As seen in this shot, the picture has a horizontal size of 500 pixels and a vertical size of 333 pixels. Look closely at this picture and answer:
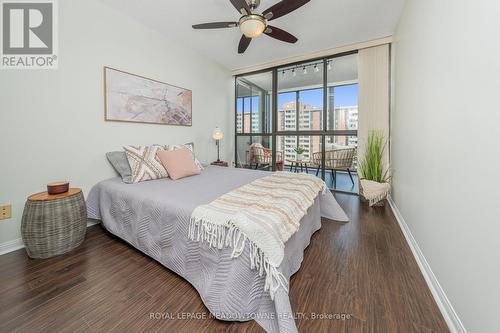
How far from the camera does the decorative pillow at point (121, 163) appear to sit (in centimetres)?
218

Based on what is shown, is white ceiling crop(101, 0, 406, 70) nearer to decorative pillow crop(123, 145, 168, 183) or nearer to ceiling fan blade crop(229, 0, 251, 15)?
ceiling fan blade crop(229, 0, 251, 15)

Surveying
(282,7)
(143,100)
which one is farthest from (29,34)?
(282,7)

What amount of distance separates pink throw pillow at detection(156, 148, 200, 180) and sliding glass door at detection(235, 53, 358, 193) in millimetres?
2186

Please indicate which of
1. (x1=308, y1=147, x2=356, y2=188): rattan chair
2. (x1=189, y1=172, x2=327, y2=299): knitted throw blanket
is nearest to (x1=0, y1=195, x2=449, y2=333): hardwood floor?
(x1=189, y1=172, x2=327, y2=299): knitted throw blanket

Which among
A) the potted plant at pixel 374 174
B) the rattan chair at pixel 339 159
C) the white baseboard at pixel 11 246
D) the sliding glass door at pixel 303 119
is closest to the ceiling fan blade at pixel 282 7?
the sliding glass door at pixel 303 119

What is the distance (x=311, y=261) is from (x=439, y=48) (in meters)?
1.80

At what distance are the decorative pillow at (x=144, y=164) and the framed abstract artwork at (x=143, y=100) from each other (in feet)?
1.74

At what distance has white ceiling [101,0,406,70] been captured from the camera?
2291 millimetres

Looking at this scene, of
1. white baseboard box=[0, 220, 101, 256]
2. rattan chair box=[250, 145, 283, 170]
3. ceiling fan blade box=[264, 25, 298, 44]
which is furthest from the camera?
rattan chair box=[250, 145, 283, 170]

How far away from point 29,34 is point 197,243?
8.35 feet

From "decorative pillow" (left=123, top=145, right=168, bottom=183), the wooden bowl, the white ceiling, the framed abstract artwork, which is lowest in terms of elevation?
the wooden bowl

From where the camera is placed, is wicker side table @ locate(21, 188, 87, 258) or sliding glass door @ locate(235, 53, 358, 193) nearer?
wicker side table @ locate(21, 188, 87, 258)

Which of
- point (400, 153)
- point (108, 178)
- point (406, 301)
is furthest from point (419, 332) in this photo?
point (108, 178)

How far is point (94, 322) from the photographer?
1.10 m
